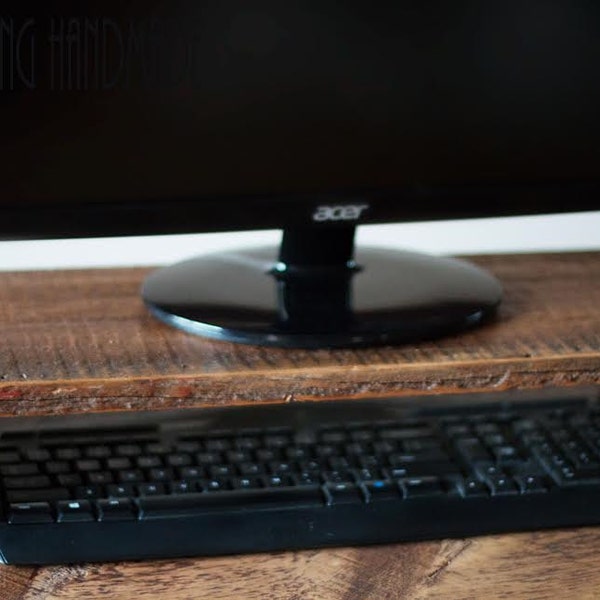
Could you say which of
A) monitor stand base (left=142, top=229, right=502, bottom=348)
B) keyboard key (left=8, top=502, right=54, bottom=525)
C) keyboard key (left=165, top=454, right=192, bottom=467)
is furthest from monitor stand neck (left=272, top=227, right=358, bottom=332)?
keyboard key (left=8, top=502, right=54, bottom=525)

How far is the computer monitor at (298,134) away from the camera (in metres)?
0.85

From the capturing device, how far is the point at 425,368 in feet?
2.73

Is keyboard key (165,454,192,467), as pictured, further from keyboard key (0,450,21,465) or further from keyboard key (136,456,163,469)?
keyboard key (0,450,21,465)

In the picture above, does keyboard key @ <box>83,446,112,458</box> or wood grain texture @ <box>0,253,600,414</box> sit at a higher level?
wood grain texture @ <box>0,253,600,414</box>

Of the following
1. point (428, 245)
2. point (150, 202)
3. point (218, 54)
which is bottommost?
point (428, 245)

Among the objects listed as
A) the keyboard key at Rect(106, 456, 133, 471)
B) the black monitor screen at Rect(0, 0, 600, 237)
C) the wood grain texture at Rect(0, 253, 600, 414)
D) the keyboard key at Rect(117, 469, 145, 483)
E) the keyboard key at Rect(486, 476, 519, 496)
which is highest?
the black monitor screen at Rect(0, 0, 600, 237)

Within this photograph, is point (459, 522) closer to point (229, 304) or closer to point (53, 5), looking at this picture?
point (229, 304)

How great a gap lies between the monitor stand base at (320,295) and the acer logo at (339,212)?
5 centimetres

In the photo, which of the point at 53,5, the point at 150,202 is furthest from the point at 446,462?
the point at 53,5

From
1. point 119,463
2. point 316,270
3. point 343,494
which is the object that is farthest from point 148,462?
point 316,270

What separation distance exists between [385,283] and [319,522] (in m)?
0.26

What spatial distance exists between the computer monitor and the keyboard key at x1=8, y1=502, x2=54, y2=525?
189mm

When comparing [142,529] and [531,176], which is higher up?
[531,176]

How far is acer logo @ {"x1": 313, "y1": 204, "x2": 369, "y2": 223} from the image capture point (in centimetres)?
94
